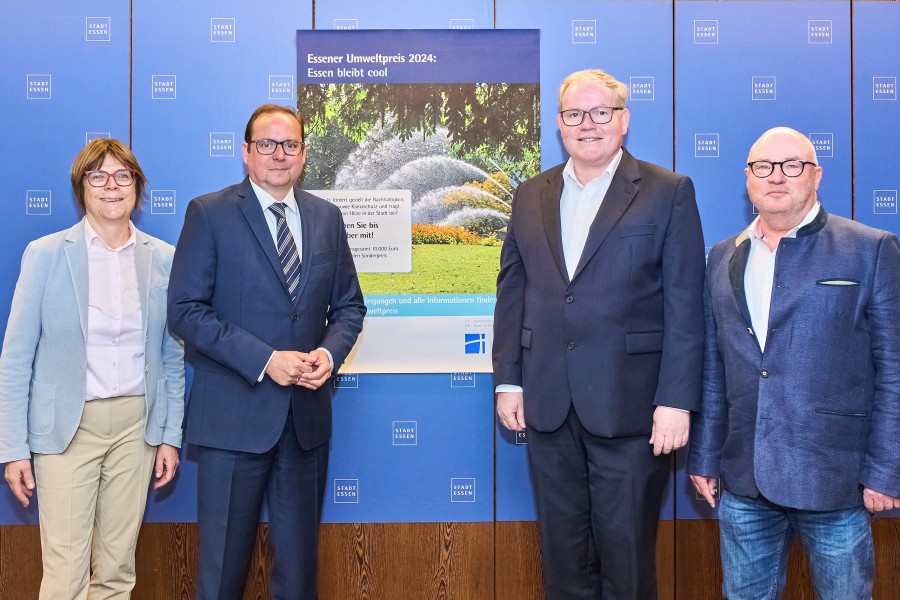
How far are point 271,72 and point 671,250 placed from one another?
5.84ft

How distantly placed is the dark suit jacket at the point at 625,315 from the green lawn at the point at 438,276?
2.51 feet

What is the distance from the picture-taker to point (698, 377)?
77.7 inches

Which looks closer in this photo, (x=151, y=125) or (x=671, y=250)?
(x=671, y=250)

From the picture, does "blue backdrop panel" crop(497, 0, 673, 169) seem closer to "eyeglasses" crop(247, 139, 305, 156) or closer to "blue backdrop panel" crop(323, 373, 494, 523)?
"eyeglasses" crop(247, 139, 305, 156)

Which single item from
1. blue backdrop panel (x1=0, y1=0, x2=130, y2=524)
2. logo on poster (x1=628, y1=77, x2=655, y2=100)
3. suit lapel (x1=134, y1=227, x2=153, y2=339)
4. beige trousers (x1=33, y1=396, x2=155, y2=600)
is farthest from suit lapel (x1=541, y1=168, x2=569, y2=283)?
blue backdrop panel (x1=0, y1=0, x2=130, y2=524)

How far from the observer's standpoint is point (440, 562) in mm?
2885

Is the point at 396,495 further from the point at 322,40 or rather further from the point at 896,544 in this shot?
the point at 896,544

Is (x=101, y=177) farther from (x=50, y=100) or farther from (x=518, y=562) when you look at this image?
(x=518, y=562)

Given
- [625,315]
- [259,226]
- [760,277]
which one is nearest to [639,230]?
[625,315]

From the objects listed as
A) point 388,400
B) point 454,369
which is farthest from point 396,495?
point 454,369

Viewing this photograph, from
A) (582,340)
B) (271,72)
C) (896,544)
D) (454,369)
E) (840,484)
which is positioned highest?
(271,72)

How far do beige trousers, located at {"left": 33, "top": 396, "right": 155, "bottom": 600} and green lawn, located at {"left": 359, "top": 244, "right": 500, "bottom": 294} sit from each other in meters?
1.01

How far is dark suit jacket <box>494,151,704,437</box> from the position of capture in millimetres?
1995

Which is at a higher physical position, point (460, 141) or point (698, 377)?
point (460, 141)
